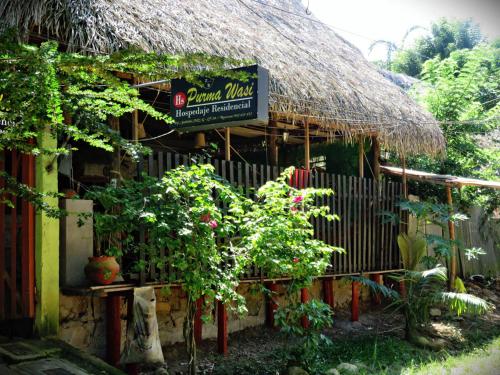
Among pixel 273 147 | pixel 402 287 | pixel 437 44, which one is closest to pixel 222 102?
pixel 273 147

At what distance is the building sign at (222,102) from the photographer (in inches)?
A: 191

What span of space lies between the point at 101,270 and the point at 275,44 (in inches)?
168

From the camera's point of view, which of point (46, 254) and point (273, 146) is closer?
point (46, 254)

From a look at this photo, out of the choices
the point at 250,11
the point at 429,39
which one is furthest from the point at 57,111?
the point at 429,39

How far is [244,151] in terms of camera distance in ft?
32.5

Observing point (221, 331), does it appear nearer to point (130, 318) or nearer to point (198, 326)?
point (198, 326)

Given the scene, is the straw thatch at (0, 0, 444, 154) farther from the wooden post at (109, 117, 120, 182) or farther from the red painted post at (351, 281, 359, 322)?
the red painted post at (351, 281, 359, 322)

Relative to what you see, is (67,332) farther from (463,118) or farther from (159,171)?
(463,118)

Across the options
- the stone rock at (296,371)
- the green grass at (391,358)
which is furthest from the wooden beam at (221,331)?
the stone rock at (296,371)

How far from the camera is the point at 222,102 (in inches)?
198

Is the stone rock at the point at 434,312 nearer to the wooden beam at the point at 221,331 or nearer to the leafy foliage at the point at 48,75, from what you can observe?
the wooden beam at the point at 221,331

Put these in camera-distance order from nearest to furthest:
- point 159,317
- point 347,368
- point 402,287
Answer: point 347,368, point 159,317, point 402,287

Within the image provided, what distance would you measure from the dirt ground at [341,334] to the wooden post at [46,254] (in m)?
1.15

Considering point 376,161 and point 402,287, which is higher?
point 376,161
